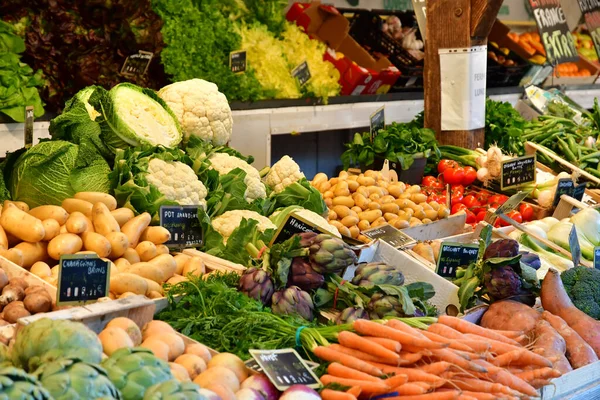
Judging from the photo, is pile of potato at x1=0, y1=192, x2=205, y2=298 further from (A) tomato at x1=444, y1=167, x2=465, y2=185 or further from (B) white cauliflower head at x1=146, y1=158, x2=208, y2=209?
(A) tomato at x1=444, y1=167, x2=465, y2=185

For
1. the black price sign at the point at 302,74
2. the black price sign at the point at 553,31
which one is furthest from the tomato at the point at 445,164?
the black price sign at the point at 553,31

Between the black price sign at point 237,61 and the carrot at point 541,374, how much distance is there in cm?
360

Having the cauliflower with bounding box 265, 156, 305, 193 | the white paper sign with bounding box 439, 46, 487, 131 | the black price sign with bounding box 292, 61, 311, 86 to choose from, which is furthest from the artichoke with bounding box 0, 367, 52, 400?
the black price sign with bounding box 292, 61, 311, 86

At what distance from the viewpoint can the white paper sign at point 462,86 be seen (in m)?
5.06

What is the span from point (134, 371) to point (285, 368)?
19.3 inches

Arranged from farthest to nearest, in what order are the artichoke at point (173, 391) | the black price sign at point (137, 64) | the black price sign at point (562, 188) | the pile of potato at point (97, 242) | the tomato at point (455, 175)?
the black price sign at point (137, 64) → the tomato at point (455, 175) → the black price sign at point (562, 188) → the pile of potato at point (97, 242) → the artichoke at point (173, 391)

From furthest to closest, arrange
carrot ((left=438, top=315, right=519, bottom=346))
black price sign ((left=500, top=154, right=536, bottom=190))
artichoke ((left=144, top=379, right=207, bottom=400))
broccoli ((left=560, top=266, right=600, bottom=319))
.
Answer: black price sign ((left=500, top=154, right=536, bottom=190))
broccoli ((left=560, top=266, right=600, bottom=319))
carrot ((left=438, top=315, right=519, bottom=346))
artichoke ((left=144, top=379, right=207, bottom=400))

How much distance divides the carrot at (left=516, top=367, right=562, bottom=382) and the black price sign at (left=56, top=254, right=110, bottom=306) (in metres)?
1.29

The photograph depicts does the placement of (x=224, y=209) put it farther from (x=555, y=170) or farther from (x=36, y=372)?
(x=555, y=170)

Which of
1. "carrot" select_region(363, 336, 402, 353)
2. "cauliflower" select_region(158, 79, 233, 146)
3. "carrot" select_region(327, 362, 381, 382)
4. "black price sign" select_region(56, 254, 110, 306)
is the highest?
"cauliflower" select_region(158, 79, 233, 146)

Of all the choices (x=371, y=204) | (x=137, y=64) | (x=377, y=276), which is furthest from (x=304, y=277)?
(x=137, y=64)

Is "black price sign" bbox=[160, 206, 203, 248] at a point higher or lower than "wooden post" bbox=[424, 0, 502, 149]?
lower

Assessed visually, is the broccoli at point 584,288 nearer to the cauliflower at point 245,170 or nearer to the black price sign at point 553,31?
the cauliflower at point 245,170

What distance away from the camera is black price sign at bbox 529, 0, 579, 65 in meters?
6.09
